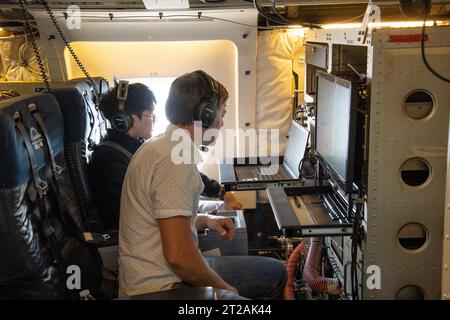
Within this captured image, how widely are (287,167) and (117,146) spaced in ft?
5.18

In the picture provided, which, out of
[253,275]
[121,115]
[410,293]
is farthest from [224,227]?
[410,293]

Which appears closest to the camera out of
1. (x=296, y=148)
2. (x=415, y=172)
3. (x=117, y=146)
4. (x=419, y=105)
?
(x=419, y=105)

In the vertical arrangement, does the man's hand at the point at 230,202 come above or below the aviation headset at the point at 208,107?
below

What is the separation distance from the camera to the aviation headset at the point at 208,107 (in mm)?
1628

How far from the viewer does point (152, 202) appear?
1518 mm

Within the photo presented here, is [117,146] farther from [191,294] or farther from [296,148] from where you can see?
[296,148]

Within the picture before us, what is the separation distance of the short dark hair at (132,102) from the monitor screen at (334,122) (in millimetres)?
1014

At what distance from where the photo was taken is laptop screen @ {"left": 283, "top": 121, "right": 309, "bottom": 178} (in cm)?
312

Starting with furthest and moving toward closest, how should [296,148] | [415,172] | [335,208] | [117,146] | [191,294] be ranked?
1. [296,148]
2. [335,208]
3. [117,146]
4. [415,172]
5. [191,294]

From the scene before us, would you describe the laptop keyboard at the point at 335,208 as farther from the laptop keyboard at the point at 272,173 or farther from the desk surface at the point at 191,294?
the desk surface at the point at 191,294

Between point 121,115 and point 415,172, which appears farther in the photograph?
point 121,115

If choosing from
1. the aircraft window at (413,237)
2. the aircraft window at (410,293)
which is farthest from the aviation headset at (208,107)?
the aircraft window at (410,293)

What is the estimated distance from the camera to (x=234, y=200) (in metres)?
2.45

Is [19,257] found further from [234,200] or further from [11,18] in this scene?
[11,18]
